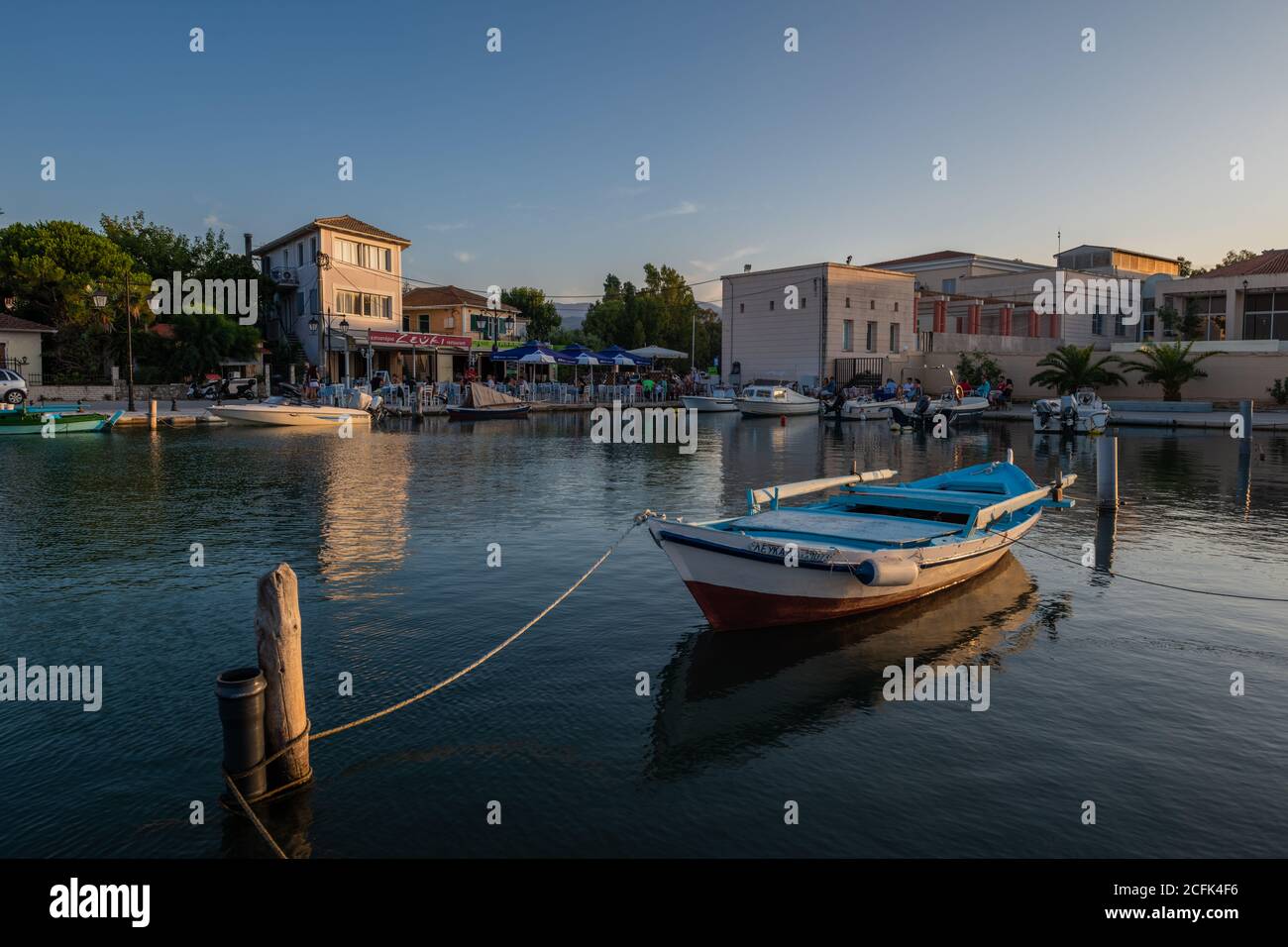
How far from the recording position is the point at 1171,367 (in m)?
45.4

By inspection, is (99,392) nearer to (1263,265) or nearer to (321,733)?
(321,733)

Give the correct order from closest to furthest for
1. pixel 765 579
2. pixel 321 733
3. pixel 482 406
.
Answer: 1. pixel 321 733
2. pixel 765 579
3. pixel 482 406

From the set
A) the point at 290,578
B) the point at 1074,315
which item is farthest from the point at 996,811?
the point at 1074,315

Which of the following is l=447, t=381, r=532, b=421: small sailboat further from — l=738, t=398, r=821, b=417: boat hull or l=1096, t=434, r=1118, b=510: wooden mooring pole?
l=1096, t=434, r=1118, b=510: wooden mooring pole

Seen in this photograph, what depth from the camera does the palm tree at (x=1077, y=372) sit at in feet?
155

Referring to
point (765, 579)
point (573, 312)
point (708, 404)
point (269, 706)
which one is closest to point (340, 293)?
point (708, 404)

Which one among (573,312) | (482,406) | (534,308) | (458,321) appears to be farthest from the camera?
(573,312)

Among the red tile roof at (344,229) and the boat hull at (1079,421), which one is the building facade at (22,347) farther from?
the boat hull at (1079,421)

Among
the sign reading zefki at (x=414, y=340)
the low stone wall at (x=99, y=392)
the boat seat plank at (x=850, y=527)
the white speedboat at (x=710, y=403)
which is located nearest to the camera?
the boat seat plank at (x=850, y=527)

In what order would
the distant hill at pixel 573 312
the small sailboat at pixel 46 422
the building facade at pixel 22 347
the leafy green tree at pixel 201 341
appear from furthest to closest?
the distant hill at pixel 573 312
the leafy green tree at pixel 201 341
the building facade at pixel 22 347
the small sailboat at pixel 46 422

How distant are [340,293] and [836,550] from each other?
154 ft

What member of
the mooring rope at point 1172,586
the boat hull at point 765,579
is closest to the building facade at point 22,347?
the boat hull at point 765,579

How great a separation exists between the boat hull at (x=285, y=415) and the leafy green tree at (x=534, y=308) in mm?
42734

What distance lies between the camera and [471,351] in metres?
54.4
